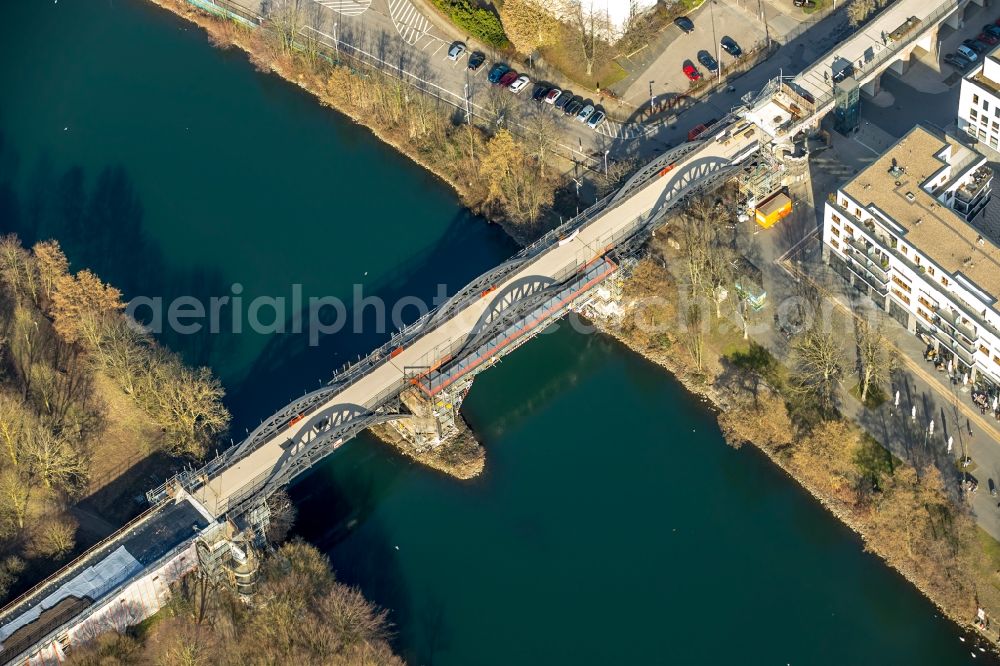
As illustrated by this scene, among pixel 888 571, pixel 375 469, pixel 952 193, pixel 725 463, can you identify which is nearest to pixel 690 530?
pixel 725 463

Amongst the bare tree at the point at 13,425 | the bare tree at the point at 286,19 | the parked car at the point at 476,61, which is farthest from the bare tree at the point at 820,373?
the bare tree at the point at 13,425

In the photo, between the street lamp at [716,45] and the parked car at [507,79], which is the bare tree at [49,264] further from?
the street lamp at [716,45]

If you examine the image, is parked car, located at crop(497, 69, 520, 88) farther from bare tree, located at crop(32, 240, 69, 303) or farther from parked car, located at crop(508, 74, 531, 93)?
bare tree, located at crop(32, 240, 69, 303)

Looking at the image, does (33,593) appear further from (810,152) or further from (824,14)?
(824,14)

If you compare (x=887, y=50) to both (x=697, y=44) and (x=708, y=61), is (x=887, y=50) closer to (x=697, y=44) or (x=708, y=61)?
(x=708, y=61)

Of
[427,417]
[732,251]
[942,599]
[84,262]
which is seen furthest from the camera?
[84,262]

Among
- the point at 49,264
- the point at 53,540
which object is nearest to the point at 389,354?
the point at 53,540

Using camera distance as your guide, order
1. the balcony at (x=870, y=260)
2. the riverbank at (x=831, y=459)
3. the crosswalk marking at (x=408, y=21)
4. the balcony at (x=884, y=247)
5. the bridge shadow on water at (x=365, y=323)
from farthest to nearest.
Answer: the crosswalk marking at (x=408, y=21), the bridge shadow on water at (x=365, y=323), the balcony at (x=870, y=260), the balcony at (x=884, y=247), the riverbank at (x=831, y=459)

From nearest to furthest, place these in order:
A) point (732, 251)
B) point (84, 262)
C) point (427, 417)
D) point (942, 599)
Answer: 1. point (942, 599)
2. point (427, 417)
3. point (732, 251)
4. point (84, 262)
